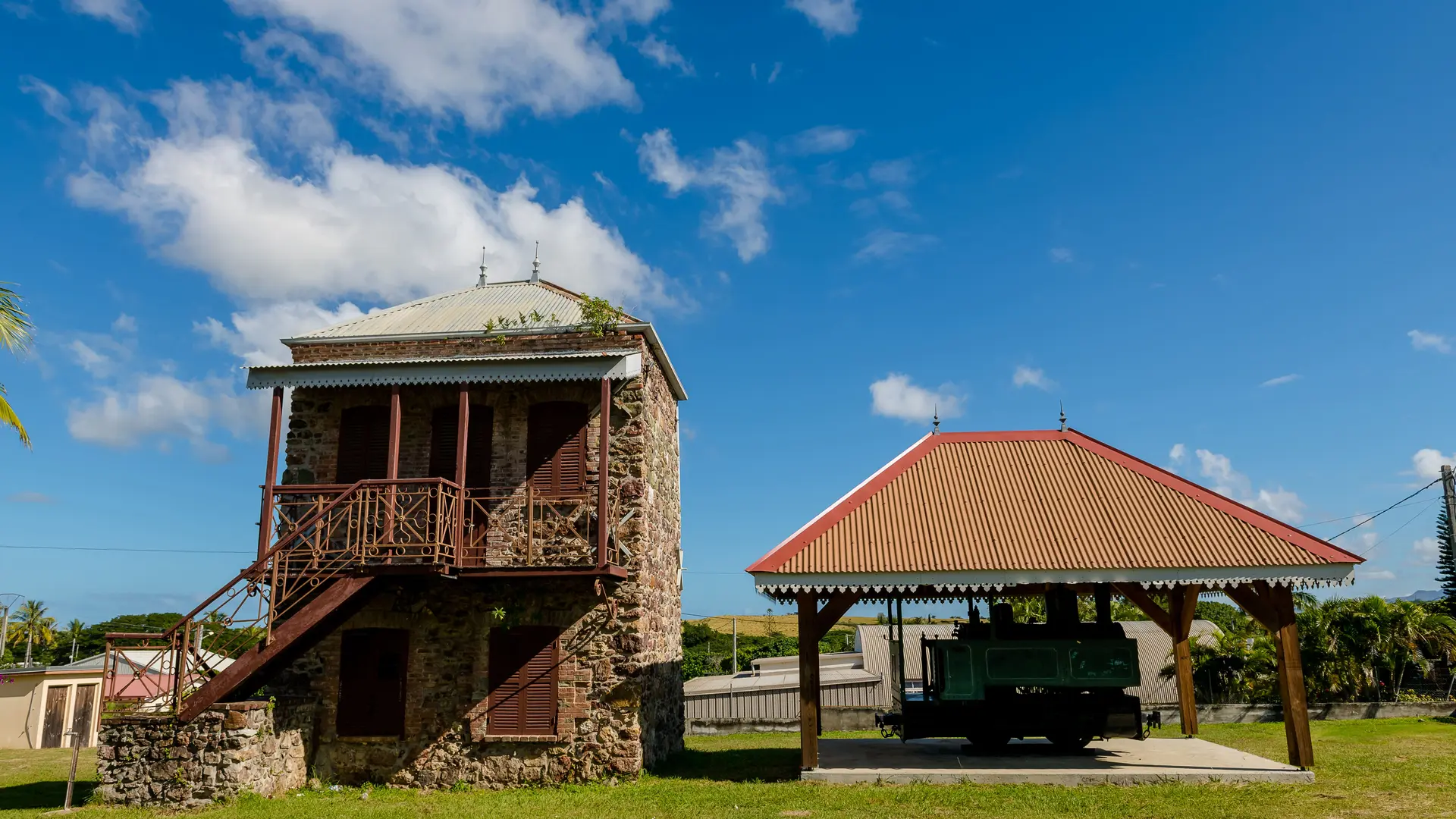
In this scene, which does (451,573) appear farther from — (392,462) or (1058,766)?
(1058,766)

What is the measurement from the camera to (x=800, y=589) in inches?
492

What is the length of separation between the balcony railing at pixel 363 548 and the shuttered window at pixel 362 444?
2.11ft

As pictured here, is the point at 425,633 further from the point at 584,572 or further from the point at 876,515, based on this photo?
the point at 876,515

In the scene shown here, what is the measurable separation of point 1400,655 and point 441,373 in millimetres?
23675

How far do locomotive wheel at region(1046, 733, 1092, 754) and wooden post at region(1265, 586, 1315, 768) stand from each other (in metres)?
2.69

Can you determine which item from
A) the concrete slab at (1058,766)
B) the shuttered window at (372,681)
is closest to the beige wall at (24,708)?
the shuttered window at (372,681)

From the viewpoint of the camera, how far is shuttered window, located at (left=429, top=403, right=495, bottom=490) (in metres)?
14.6

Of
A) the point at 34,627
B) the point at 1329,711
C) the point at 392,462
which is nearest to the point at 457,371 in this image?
the point at 392,462

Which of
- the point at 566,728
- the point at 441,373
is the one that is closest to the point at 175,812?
the point at 566,728

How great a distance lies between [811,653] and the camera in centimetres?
1271

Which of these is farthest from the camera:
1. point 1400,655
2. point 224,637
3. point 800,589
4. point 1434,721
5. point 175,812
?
point 1400,655

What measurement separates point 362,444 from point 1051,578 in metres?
10.5

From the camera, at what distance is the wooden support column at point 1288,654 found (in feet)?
38.8

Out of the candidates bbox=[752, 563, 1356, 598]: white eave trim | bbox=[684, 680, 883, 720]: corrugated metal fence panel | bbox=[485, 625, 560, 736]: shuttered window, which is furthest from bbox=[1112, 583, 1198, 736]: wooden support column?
bbox=[684, 680, 883, 720]: corrugated metal fence panel
